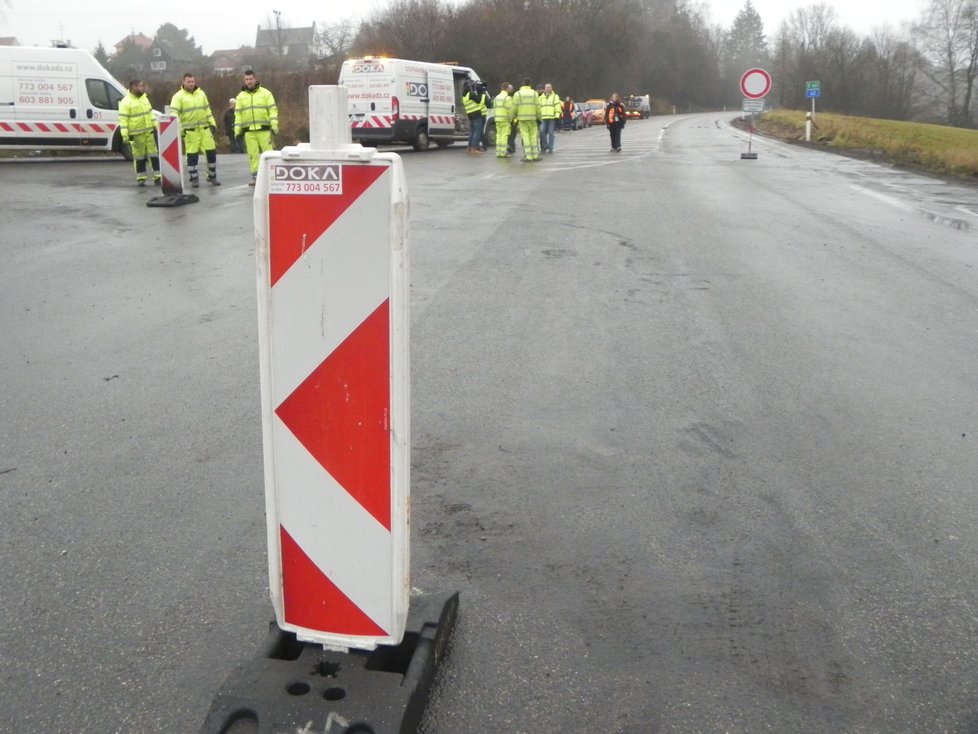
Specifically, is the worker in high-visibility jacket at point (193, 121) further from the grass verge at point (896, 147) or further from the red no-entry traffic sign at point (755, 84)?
the grass verge at point (896, 147)

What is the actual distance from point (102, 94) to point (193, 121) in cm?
771

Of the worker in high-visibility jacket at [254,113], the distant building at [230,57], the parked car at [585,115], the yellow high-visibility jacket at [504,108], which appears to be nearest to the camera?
the worker in high-visibility jacket at [254,113]

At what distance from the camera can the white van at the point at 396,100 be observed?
25.2m

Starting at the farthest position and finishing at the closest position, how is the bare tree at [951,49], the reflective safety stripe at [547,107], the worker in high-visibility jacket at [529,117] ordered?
1. the bare tree at [951,49]
2. the reflective safety stripe at [547,107]
3. the worker in high-visibility jacket at [529,117]

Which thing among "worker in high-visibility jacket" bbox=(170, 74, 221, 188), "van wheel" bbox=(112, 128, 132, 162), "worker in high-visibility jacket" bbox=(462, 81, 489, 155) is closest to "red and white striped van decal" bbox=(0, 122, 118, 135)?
"van wheel" bbox=(112, 128, 132, 162)

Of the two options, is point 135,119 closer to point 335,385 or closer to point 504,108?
point 504,108

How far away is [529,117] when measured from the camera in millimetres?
23469

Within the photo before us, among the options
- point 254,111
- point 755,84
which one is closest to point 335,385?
point 254,111

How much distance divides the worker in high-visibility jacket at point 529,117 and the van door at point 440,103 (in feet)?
12.5

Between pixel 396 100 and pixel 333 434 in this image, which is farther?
pixel 396 100

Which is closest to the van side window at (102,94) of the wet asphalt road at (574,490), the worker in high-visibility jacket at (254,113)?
the worker in high-visibility jacket at (254,113)

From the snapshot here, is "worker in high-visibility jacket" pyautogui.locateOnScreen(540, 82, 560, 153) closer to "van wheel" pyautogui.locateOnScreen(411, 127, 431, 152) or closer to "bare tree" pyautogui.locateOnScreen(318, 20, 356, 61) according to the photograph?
"van wheel" pyautogui.locateOnScreen(411, 127, 431, 152)

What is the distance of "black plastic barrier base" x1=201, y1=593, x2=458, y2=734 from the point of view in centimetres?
251

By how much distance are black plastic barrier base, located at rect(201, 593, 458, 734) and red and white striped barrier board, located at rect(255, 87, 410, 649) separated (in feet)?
0.30
